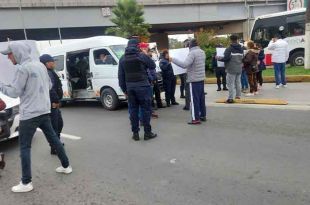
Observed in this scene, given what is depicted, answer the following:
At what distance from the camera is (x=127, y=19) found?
31.4 m

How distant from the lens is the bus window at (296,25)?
18.2 meters

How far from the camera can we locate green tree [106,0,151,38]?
3097 centimetres

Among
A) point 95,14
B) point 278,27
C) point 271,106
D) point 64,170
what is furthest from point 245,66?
point 95,14

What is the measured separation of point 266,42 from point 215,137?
14.6 m

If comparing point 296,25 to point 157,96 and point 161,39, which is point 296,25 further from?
point 161,39

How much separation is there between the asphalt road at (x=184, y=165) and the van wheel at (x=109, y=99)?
230 centimetres

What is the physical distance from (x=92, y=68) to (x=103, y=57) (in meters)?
0.55

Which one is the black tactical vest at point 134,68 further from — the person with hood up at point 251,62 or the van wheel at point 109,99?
the person with hood up at point 251,62

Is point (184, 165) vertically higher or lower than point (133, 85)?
lower

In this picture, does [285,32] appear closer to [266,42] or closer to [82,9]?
[266,42]

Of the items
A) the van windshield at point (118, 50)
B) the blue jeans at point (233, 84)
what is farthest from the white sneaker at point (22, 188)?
the blue jeans at point (233, 84)

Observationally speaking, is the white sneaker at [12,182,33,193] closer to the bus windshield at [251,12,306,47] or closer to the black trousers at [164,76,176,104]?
the black trousers at [164,76,176,104]

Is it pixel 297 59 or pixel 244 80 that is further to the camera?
pixel 297 59

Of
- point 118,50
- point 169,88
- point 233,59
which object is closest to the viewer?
point 233,59
